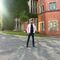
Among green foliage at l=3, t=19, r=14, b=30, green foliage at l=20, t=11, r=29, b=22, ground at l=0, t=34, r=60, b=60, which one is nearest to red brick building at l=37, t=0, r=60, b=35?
green foliage at l=20, t=11, r=29, b=22

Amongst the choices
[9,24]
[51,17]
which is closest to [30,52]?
[51,17]

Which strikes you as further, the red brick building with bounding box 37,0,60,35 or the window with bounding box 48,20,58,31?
the window with bounding box 48,20,58,31

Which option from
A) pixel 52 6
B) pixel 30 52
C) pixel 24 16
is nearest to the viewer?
pixel 30 52

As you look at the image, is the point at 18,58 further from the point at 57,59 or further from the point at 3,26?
Answer: the point at 3,26

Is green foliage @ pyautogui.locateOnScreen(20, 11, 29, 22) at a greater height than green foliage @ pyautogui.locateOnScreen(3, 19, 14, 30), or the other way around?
green foliage @ pyautogui.locateOnScreen(20, 11, 29, 22)

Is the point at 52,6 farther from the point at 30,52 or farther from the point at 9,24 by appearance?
the point at 30,52

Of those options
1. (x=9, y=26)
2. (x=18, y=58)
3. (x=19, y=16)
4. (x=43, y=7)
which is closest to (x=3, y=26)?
(x=9, y=26)

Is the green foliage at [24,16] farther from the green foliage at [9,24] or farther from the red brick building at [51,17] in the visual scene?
the red brick building at [51,17]

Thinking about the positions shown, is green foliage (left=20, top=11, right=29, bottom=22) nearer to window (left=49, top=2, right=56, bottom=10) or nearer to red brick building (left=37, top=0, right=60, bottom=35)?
red brick building (left=37, top=0, right=60, bottom=35)

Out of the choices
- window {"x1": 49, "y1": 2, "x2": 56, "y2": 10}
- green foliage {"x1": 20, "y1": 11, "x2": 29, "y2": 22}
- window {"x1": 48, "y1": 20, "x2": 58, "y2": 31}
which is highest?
window {"x1": 49, "y1": 2, "x2": 56, "y2": 10}

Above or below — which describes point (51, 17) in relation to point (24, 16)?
below

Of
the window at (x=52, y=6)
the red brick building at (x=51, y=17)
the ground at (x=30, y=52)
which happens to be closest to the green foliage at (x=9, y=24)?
the red brick building at (x=51, y=17)

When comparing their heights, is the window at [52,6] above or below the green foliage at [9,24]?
above

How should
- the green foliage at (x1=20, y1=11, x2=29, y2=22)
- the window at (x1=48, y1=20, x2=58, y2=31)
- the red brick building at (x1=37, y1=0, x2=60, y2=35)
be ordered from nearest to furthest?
the red brick building at (x1=37, y1=0, x2=60, y2=35), the window at (x1=48, y1=20, x2=58, y2=31), the green foliage at (x1=20, y1=11, x2=29, y2=22)
